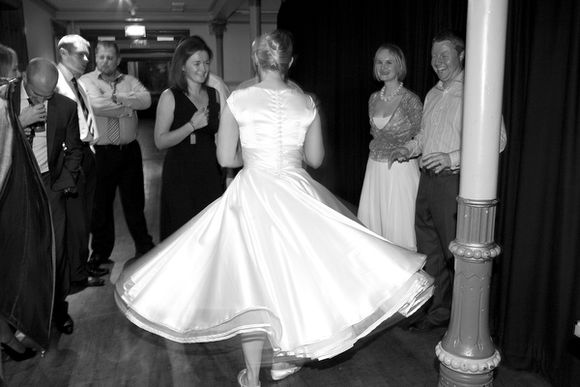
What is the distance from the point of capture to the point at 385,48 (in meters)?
3.20

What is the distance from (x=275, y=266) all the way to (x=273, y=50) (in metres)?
0.82

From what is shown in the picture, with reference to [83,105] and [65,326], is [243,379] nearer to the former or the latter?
[65,326]

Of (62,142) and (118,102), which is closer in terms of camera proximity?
(62,142)

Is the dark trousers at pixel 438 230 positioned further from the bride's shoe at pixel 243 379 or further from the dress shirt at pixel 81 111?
the dress shirt at pixel 81 111

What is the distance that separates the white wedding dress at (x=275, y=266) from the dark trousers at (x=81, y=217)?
3.87 ft

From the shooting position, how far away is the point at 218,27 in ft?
48.9

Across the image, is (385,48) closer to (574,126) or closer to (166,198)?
(574,126)

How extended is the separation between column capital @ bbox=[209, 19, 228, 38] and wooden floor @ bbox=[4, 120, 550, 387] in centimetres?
1256

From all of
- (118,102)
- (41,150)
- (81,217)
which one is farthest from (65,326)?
(118,102)

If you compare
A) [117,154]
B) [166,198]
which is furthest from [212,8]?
[166,198]

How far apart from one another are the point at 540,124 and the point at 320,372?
1.44m

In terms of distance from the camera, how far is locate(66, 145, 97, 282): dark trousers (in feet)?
10.9

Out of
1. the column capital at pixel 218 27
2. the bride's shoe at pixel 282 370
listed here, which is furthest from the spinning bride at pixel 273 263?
the column capital at pixel 218 27

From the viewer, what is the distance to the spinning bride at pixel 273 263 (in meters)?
2.06
